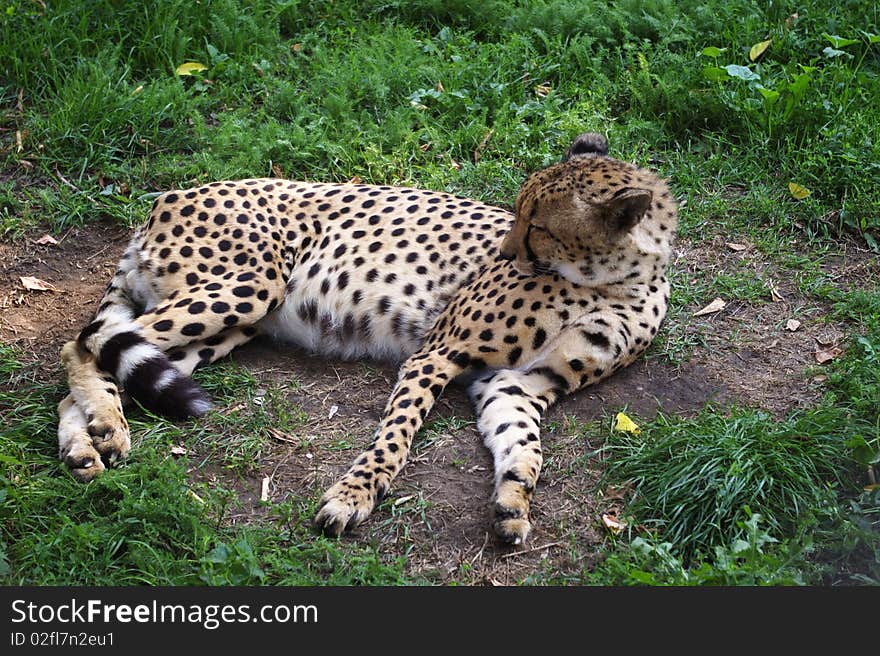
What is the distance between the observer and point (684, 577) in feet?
11.7

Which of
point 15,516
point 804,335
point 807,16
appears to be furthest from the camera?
point 807,16

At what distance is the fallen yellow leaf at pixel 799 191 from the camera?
604 centimetres

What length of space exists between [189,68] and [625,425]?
3.92 metres

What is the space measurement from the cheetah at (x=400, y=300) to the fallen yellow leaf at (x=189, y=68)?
1632mm

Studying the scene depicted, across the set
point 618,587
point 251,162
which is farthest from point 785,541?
point 251,162

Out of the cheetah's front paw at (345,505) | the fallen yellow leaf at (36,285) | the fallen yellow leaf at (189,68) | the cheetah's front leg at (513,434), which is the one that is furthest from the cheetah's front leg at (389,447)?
the fallen yellow leaf at (189,68)

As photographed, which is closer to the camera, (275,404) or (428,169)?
(275,404)

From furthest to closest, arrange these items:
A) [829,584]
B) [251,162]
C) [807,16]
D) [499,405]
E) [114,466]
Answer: [807,16] → [251,162] → [499,405] → [114,466] → [829,584]

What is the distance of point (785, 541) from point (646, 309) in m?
1.50

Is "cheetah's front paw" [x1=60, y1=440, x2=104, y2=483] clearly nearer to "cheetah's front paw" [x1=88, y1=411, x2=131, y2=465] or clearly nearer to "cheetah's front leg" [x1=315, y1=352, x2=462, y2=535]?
"cheetah's front paw" [x1=88, y1=411, x2=131, y2=465]

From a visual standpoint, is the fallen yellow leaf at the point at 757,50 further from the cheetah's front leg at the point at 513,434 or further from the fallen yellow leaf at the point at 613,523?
the fallen yellow leaf at the point at 613,523

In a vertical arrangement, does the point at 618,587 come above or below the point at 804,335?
above

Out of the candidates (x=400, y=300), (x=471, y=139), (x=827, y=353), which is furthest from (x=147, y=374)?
(x=827, y=353)

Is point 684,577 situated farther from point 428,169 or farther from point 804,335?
point 428,169
